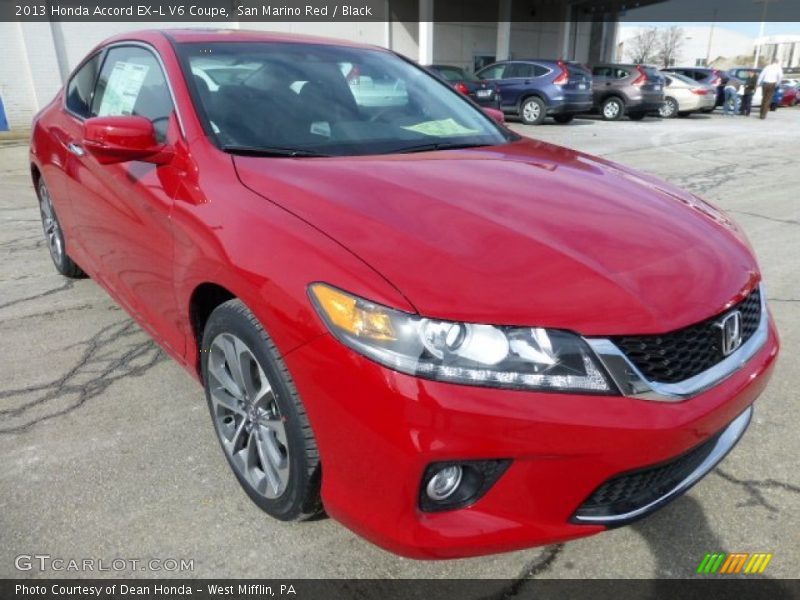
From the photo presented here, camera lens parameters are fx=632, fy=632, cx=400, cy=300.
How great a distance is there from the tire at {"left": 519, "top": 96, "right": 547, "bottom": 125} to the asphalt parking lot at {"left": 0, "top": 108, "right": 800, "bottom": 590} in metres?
12.8

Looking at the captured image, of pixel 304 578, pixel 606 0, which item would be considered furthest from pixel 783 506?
pixel 606 0

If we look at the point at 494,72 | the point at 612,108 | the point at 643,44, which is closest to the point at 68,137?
the point at 494,72

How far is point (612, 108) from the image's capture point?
17.6 m

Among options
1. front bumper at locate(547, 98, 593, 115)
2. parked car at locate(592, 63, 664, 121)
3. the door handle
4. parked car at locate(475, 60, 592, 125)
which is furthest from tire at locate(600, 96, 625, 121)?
the door handle

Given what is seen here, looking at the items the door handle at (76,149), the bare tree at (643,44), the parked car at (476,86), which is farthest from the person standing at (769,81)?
the bare tree at (643,44)

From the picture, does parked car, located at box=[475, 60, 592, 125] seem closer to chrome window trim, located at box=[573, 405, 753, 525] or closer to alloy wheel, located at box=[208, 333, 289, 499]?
chrome window trim, located at box=[573, 405, 753, 525]

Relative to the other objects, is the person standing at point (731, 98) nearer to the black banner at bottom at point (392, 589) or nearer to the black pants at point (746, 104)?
the black pants at point (746, 104)

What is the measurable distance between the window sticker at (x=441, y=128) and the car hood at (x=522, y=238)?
1.13ft

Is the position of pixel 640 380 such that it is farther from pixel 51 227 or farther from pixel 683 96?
pixel 683 96

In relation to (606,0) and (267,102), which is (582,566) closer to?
(267,102)

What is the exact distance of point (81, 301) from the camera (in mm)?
4004

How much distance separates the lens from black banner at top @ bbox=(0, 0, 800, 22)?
13.8m

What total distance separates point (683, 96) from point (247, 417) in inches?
783

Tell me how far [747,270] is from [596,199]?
0.54 m
